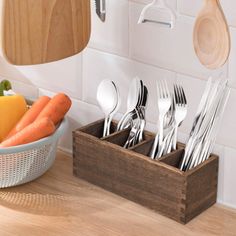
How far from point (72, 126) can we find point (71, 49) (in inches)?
12.8

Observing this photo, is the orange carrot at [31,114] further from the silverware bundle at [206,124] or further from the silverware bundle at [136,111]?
the silverware bundle at [206,124]

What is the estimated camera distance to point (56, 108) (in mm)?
1727

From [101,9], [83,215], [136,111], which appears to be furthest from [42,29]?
[83,215]

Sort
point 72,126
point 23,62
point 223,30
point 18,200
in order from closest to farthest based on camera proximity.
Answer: point 223,30 → point 23,62 → point 18,200 → point 72,126

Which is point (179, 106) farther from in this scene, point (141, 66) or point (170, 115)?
point (141, 66)

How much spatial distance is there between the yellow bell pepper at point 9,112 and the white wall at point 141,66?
144mm

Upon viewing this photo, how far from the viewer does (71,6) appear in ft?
5.13

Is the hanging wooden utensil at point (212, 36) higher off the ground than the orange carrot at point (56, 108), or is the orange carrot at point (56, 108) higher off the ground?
the hanging wooden utensil at point (212, 36)

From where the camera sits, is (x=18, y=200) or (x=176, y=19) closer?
(x=176, y=19)

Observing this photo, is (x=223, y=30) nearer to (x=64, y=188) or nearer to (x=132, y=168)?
(x=132, y=168)

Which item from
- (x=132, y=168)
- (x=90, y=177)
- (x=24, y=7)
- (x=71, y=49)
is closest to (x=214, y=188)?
(x=132, y=168)

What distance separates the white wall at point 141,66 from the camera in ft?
5.11

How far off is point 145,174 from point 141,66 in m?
0.24

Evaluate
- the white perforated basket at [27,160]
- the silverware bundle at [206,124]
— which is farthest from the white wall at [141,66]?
the white perforated basket at [27,160]
